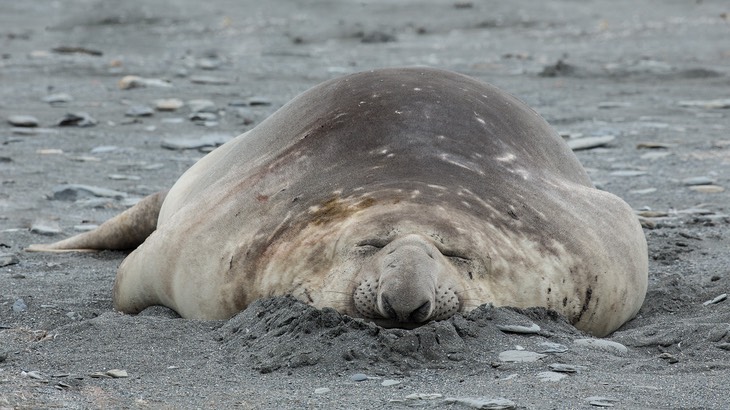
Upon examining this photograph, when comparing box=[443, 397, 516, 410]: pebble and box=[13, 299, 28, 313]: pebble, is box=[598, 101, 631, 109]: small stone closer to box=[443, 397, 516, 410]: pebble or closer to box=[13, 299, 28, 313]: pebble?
box=[13, 299, 28, 313]: pebble

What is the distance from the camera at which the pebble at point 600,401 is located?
3012mm

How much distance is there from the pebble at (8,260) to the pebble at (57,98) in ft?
17.4

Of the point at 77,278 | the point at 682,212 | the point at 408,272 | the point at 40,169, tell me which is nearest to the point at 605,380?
the point at 408,272

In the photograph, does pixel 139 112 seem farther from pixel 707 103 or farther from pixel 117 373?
pixel 117 373

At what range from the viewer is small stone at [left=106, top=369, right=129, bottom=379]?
11.1ft

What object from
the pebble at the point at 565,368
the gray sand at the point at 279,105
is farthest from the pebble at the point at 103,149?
the pebble at the point at 565,368

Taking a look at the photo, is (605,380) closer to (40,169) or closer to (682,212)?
(682,212)

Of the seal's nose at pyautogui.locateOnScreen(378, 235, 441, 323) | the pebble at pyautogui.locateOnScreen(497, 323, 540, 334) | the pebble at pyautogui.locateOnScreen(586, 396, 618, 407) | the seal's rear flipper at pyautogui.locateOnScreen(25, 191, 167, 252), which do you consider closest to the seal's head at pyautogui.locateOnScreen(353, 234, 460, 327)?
the seal's nose at pyautogui.locateOnScreen(378, 235, 441, 323)

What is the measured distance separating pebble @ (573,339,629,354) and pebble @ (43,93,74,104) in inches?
301

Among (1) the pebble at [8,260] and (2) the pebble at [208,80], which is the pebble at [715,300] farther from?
(2) the pebble at [208,80]

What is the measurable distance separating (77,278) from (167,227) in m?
0.80

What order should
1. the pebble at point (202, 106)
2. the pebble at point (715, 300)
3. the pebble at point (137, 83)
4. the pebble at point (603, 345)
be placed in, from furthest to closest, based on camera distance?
the pebble at point (137, 83), the pebble at point (202, 106), the pebble at point (715, 300), the pebble at point (603, 345)

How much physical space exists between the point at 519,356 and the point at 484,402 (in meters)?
0.46

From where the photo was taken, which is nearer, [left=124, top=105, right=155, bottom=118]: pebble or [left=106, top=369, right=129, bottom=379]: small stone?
[left=106, top=369, right=129, bottom=379]: small stone
